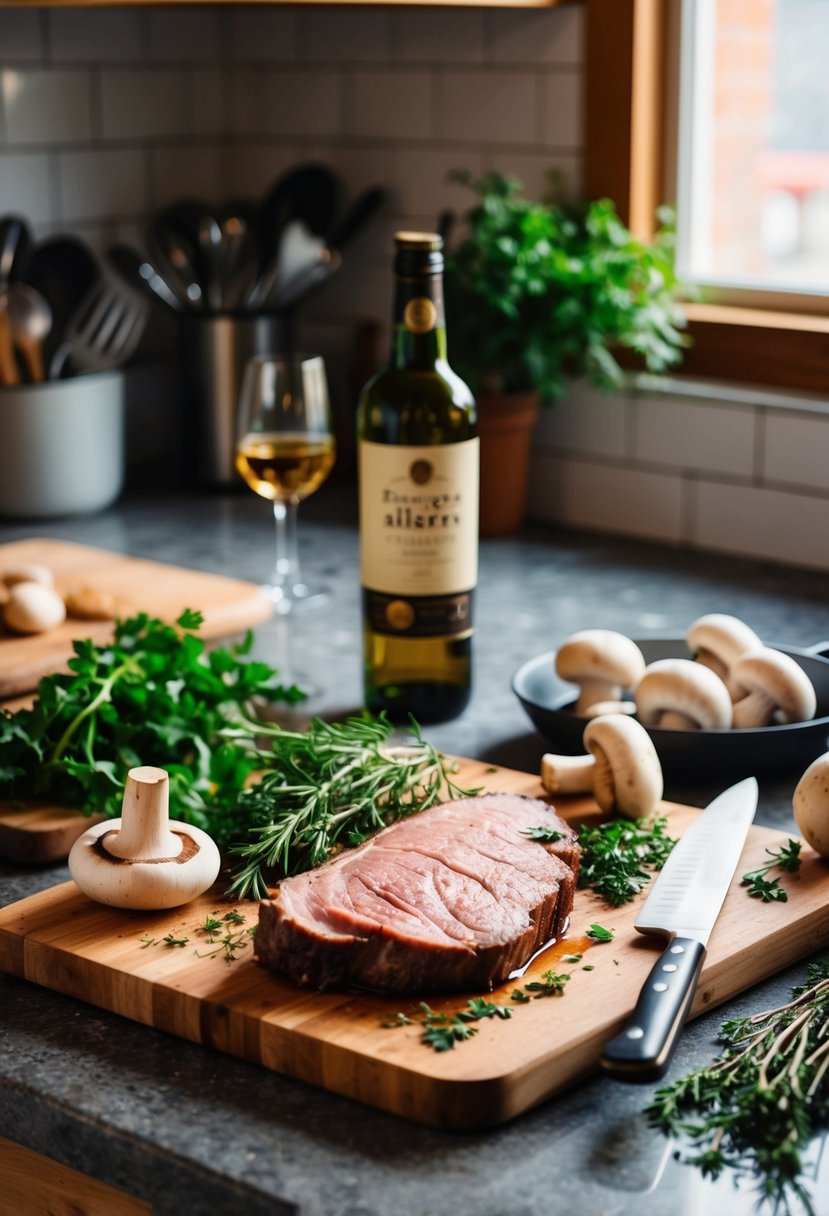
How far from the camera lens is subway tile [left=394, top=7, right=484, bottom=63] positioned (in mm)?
2055

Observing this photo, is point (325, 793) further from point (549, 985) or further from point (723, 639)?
point (723, 639)

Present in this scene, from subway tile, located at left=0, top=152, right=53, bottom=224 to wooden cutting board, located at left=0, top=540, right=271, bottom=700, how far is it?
68 cm

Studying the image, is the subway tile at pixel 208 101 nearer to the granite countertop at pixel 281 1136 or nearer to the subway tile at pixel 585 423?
the subway tile at pixel 585 423

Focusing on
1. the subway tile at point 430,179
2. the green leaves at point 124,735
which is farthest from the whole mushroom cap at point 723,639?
the subway tile at point 430,179

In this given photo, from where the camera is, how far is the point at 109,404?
198 centimetres

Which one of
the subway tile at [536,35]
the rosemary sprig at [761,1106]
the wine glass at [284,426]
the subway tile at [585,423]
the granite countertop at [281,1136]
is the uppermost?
the subway tile at [536,35]

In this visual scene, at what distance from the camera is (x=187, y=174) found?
2340 mm

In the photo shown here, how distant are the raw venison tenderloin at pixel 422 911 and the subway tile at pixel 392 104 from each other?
1.47 metres

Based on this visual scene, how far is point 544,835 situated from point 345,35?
63.4 inches

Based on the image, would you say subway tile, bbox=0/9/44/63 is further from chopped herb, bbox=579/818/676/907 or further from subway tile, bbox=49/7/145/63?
chopped herb, bbox=579/818/676/907

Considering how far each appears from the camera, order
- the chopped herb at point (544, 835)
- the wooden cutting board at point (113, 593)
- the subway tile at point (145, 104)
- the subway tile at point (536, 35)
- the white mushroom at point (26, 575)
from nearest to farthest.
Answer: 1. the chopped herb at point (544, 835)
2. the wooden cutting board at point (113, 593)
3. the white mushroom at point (26, 575)
4. the subway tile at point (536, 35)
5. the subway tile at point (145, 104)

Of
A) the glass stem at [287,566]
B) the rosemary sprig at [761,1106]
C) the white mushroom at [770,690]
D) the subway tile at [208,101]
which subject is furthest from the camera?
the subway tile at [208,101]

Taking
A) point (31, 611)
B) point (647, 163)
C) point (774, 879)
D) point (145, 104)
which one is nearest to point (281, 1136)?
point (774, 879)

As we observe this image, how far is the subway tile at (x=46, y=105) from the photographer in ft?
6.79
